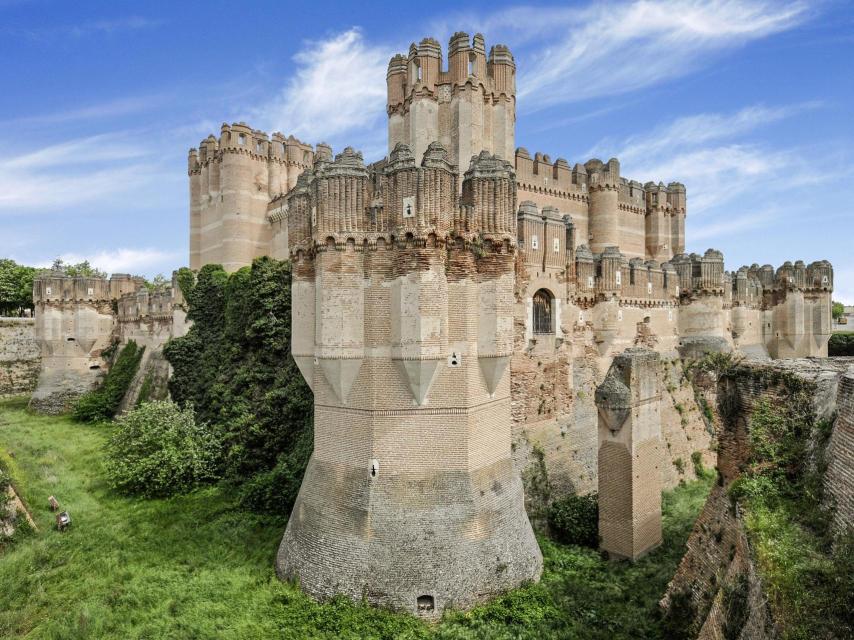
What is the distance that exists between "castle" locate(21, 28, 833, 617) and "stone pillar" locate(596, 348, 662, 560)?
0.23 ft

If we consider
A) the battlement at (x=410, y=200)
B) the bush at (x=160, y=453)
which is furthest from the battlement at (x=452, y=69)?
the bush at (x=160, y=453)

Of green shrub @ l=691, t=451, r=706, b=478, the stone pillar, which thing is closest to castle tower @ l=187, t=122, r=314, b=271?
the stone pillar

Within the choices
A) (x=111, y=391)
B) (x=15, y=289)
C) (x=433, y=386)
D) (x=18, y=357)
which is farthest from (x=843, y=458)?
(x=15, y=289)

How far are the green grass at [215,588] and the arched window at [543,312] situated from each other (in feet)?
26.9

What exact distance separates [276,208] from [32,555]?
27.7 metres

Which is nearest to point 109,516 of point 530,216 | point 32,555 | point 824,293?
point 32,555

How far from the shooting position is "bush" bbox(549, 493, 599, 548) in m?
18.2

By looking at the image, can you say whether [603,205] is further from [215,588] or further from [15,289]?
[15,289]

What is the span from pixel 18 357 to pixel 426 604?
48.5m

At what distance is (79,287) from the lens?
41.7 m

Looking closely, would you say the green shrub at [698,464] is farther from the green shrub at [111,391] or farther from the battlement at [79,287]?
the battlement at [79,287]

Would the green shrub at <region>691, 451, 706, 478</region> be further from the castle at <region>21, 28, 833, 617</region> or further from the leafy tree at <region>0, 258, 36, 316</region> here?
the leafy tree at <region>0, 258, 36, 316</region>

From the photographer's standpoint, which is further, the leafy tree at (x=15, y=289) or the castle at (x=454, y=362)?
the leafy tree at (x=15, y=289)

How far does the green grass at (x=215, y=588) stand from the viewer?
1282cm
